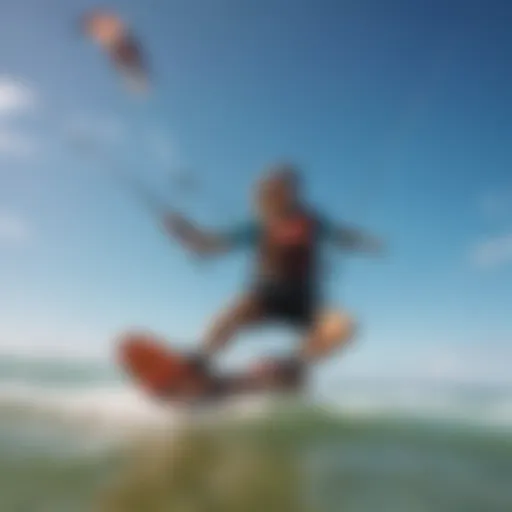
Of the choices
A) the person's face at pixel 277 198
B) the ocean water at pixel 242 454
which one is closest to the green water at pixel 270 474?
the ocean water at pixel 242 454

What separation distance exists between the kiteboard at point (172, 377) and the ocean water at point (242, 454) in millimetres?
123

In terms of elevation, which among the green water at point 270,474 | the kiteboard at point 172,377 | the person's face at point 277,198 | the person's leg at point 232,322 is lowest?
the green water at point 270,474

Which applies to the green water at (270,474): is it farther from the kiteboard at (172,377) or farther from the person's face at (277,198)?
the person's face at (277,198)

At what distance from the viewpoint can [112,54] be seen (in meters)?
6.00

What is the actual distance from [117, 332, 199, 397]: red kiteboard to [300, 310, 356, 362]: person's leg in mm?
888

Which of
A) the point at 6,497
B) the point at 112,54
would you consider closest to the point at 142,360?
the point at 6,497

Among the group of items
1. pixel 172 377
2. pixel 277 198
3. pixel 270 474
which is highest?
pixel 277 198

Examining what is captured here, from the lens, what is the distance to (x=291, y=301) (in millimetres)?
6473

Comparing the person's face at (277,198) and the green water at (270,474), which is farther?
the person's face at (277,198)

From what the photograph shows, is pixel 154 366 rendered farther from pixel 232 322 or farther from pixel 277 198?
pixel 277 198

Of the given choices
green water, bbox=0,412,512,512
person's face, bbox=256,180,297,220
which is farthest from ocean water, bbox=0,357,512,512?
person's face, bbox=256,180,297,220

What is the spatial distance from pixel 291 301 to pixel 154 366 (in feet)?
3.81

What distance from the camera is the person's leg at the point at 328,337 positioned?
20.2 ft

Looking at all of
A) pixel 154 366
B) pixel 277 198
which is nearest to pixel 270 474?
pixel 154 366
